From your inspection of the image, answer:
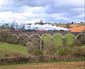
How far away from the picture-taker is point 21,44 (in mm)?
54125

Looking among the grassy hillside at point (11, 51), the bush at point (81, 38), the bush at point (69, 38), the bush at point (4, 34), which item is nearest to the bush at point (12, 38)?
the bush at point (4, 34)

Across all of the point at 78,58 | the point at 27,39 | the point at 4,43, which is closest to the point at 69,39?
the point at 27,39

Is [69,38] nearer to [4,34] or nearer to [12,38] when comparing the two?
[12,38]

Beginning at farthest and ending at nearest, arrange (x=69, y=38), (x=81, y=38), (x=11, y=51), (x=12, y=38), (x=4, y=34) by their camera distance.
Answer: (x=12, y=38) < (x=69, y=38) < (x=4, y=34) < (x=81, y=38) < (x=11, y=51)

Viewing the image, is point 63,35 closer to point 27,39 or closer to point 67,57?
point 27,39

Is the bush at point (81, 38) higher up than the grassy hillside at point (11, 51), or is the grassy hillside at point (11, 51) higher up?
the bush at point (81, 38)

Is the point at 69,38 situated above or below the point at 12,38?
below

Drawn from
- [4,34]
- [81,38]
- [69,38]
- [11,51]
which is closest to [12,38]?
[4,34]

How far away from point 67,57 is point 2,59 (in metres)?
7.57

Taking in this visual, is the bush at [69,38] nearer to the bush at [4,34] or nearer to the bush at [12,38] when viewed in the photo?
the bush at [12,38]

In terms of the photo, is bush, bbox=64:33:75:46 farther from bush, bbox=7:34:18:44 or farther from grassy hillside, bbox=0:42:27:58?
bush, bbox=7:34:18:44

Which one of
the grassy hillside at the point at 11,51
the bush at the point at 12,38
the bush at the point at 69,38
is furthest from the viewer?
the bush at the point at 12,38

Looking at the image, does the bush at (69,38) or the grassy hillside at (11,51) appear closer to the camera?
the grassy hillside at (11,51)

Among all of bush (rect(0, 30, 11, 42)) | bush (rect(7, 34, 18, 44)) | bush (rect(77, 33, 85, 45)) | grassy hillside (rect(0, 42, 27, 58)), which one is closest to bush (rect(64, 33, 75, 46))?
bush (rect(77, 33, 85, 45))
